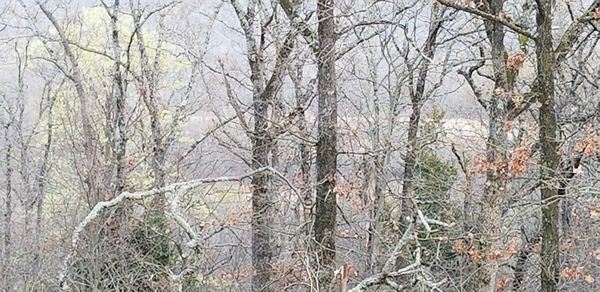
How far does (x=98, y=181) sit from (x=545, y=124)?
5.42 m

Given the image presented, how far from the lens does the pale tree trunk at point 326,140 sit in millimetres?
10508

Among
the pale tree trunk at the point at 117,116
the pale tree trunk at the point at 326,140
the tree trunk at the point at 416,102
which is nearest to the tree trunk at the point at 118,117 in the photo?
the pale tree trunk at the point at 117,116

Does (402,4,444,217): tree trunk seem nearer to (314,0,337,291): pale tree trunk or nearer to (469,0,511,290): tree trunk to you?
(469,0,511,290): tree trunk

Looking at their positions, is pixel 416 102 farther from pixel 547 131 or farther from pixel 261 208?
pixel 547 131

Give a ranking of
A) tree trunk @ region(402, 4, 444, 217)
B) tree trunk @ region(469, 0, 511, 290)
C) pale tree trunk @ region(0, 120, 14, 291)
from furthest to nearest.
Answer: pale tree trunk @ region(0, 120, 14, 291) → tree trunk @ region(402, 4, 444, 217) → tree trunk @ region(469, 0, 511, 290)

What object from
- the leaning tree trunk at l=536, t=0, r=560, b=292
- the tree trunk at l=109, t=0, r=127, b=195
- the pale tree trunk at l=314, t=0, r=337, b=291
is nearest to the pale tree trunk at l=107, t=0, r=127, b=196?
the tree trunk at l=109, t=0, r=127, b=195

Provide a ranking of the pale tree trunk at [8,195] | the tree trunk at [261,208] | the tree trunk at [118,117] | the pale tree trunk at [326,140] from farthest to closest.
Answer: the pale tree trunk at [8,195], the tree trunk at [261,208], the tree trunk at [118,117], the pale tree trunk at [326,140]

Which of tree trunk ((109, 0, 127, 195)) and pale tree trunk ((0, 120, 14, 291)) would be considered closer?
tree trunk ((109, 0, 127, 195))

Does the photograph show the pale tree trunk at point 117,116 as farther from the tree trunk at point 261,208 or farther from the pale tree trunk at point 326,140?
the pale tree trunk at point 326,140

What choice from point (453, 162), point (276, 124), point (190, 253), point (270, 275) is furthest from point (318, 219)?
point (453, 162)

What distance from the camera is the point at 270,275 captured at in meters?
13.1

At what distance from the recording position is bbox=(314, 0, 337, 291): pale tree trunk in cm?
1051

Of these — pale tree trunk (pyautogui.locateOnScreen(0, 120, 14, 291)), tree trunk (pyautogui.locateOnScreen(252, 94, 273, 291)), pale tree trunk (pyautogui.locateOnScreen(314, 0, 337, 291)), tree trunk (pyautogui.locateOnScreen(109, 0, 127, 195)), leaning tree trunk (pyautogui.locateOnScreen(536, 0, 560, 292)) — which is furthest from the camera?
pale tree trunk (pyautogui.locateOnScreen(0, 120, 14, 291))

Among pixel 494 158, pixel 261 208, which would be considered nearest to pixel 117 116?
pixel 261 208
